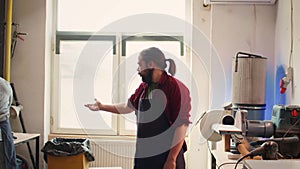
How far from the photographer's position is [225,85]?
3.07 m

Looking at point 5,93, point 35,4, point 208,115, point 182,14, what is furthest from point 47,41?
point 208,115

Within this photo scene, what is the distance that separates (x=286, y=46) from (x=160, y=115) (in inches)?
43.4

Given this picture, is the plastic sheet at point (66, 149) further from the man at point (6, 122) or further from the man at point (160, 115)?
the man at point (160, 115)

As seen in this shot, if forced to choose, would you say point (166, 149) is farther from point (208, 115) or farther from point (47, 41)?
point (47, 41)

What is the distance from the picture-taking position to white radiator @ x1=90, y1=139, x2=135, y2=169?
367 cm

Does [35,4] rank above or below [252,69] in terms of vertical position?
above

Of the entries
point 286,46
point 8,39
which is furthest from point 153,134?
point 8,39

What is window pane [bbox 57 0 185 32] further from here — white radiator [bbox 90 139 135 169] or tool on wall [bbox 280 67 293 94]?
tool on wall [bbox 280 67 293 94]

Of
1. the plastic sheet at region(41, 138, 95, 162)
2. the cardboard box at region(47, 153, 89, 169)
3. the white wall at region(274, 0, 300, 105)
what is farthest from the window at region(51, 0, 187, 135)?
the white wall at region(274, 0, 300, 105)

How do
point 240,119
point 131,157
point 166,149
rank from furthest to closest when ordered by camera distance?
point 131,157, point 166,149, point 240,119

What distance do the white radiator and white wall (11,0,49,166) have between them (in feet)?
1.87

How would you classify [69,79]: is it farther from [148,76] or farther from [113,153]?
[148,76]

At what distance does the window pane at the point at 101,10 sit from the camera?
3777 mm

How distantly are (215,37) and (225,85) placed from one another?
41 cm
